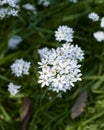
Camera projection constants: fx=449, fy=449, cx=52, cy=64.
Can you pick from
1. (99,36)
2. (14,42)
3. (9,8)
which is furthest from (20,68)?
(99,36)

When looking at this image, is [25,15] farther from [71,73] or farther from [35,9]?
[71,73]

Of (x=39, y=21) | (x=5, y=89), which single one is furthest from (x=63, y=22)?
(x=5, y=89)

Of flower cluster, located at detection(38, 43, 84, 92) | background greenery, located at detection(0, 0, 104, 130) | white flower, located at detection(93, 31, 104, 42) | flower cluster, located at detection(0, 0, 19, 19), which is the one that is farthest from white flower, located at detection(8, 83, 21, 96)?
white flower, located at detection(93, 31, 104, 42)

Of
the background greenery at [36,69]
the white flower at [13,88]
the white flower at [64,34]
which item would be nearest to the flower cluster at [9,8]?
the background greenery at [36,69]

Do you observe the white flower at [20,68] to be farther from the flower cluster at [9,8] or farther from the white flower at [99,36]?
the white flower at [99,36]

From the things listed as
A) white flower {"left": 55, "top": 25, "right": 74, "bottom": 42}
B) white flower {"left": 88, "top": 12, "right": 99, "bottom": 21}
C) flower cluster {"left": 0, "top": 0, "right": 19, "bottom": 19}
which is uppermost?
flower cluster {"left": 0, "top": 0, "right": 19, "bottom": 19}

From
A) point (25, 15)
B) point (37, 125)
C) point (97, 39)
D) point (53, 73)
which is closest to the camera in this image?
point (53, 73)

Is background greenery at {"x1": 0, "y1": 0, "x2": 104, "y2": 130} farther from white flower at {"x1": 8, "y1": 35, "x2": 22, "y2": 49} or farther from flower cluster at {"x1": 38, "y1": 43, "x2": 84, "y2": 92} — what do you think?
flower cluster at {"x1": 38, "y1": 43, "x2": 84, "y2": 92}
